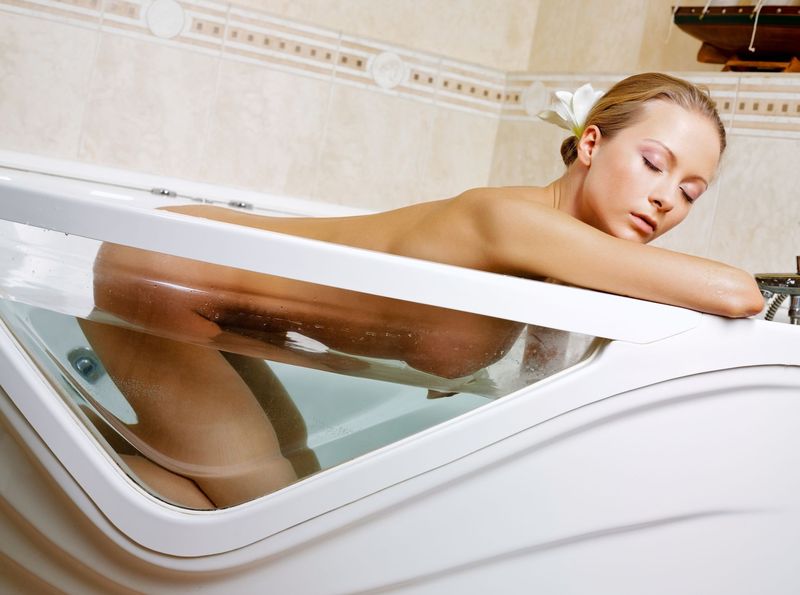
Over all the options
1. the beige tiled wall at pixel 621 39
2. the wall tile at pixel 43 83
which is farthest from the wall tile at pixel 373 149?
the wall tile at pixel 43 83

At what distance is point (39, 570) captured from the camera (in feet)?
3.50

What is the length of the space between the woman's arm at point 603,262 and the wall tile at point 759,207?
134 centimetres

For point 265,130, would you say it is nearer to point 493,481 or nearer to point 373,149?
point 373,149

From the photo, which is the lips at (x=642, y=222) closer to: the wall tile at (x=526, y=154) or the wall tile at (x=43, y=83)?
the wall tile at (x=526, y=154)

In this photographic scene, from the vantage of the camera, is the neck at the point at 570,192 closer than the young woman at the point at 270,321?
No

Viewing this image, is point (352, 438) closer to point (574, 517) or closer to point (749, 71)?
point (574, 517)

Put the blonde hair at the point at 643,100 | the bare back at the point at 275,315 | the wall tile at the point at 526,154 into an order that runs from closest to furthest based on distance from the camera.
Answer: the bare back at the point at 275,315
the blonde hair at the point at 643,100
the wall tile at the point at 526,154

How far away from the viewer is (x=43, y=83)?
2562mm

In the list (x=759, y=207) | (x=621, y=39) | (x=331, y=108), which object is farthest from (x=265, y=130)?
(x=759, y=207)

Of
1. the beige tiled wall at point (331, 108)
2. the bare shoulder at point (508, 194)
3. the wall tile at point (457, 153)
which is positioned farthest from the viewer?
the wall tile at point (457, 153)

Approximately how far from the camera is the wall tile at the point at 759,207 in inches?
89.7

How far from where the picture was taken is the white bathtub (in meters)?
1.01

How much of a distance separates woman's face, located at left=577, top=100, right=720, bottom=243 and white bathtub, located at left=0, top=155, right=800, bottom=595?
238 millimetres

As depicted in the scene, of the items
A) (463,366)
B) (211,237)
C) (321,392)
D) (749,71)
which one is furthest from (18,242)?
(749,71)
